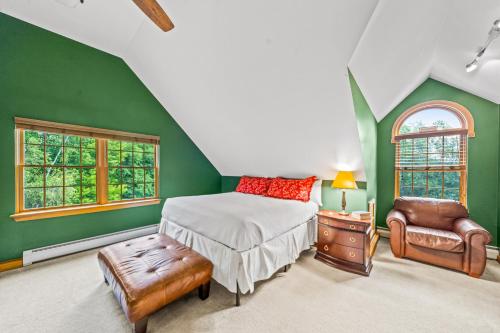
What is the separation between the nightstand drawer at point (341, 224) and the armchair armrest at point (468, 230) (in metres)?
1.21

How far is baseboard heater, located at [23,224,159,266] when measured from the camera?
2557 mm

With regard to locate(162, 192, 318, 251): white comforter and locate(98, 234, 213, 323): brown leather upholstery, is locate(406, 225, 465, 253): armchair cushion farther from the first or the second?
locate(98, 234, 213, 323): brown leather upholstery

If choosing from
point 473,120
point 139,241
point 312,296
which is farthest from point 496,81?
point 139,241

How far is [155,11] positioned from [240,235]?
2136mm

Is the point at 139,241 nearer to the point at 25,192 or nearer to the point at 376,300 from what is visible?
the point at 25,192

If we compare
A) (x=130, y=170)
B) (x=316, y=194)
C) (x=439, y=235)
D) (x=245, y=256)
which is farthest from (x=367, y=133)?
(x=130, y=170)

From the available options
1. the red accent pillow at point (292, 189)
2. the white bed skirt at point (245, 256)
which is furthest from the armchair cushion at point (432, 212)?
the white bed skirt at point (245, 256)

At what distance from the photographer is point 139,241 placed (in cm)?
221

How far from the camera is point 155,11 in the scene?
5.34 feet

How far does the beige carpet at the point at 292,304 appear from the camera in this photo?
1597 mm

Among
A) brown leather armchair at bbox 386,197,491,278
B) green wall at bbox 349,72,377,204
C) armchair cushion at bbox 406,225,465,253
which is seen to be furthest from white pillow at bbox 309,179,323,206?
armchair cushion at bbox 406,225,465,253

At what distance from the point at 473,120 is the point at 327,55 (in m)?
2.79

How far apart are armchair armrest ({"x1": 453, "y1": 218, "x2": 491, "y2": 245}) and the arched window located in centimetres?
62

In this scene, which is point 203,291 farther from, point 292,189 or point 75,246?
point 75,246
